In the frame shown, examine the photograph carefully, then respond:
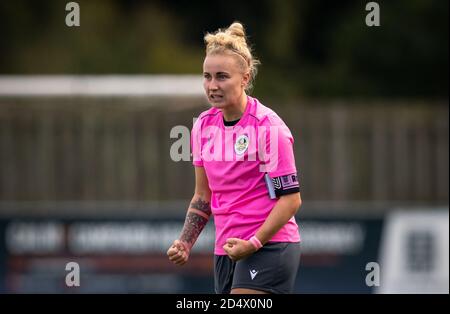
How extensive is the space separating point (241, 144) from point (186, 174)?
10.1 metres

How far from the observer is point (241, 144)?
6.62 metres

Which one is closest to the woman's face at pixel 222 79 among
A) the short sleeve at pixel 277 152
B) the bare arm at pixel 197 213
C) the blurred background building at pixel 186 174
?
the short sleeve at pixel 277 152

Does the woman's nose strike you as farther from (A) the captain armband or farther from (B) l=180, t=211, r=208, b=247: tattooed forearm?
(B) l=180, t=211, r=208, b=247: tattooed forearm

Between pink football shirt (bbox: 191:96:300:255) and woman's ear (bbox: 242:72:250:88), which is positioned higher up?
woman's ear (bbox: 242:72:250:88)

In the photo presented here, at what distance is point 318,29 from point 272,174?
21.6m

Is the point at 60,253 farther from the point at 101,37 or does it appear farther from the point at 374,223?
the point at 101,37

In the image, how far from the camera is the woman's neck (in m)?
6.68

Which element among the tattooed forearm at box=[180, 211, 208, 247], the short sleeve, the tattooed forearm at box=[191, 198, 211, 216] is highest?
the short sleeve

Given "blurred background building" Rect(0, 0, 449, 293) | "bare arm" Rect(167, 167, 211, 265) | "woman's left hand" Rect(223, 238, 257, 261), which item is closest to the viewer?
"woman's left hand" Rect(223, 238, 257, 261)

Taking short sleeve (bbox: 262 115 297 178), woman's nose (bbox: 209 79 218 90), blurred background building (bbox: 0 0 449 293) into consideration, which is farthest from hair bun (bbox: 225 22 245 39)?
blurred background building (bbox: 0 0 449 293)

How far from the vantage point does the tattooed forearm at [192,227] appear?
22.7 feet

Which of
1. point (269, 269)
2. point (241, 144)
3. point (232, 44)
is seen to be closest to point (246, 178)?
point (241, 144)

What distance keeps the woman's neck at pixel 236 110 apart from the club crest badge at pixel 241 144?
14cm
